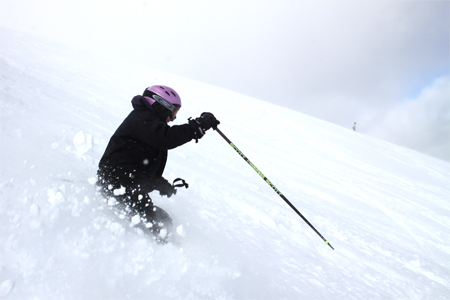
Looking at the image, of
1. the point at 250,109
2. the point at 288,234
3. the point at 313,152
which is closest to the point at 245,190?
the point at 288,234

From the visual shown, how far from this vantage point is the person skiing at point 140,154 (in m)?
3.07

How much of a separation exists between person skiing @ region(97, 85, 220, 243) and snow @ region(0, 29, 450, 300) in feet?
0.53

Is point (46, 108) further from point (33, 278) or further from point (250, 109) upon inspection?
point (250, 109)

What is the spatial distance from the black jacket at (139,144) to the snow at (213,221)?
45 centimetres

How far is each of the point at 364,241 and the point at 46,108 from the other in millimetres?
7852

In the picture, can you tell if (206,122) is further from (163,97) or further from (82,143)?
(82,143)

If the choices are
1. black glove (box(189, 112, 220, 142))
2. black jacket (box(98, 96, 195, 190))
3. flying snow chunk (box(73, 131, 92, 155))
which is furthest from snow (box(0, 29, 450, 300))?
black glove (box(189, 112, 220, 142))

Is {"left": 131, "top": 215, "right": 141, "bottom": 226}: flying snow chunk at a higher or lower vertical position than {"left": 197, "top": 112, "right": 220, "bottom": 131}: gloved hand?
lower

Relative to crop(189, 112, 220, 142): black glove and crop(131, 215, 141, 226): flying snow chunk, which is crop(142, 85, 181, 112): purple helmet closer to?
crop(189, 112, 220, 142): black glove

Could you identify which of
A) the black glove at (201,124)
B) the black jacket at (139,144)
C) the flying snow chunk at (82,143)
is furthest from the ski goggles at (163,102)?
the flying snow chunk at (82,143)

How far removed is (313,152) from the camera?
1073cm

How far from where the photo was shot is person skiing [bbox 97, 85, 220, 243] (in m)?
3.07

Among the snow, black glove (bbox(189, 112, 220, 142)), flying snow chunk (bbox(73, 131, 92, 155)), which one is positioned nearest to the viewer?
the snow

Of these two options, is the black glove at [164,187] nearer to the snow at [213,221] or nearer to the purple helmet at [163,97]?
the snow at [213,221]
